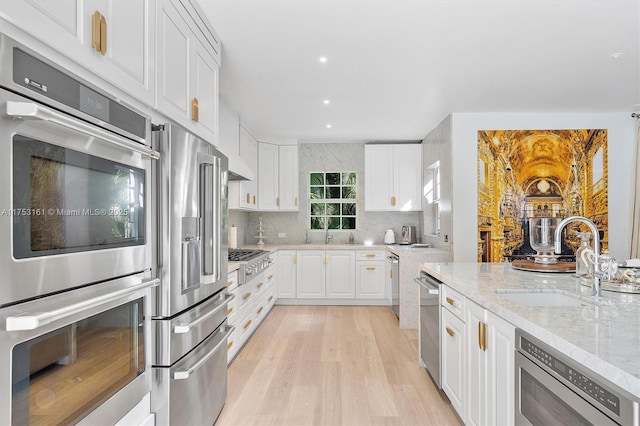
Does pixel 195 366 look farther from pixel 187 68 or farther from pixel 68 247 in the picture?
pixel 187 68

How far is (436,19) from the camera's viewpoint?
229 cm

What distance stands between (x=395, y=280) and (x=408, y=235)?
1.25 meters

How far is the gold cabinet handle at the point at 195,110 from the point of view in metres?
2.07

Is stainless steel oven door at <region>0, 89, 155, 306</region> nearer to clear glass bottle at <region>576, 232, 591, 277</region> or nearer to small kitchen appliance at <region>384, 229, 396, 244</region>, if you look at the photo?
clear glass bottle at <region>576, 232, 591, 277</region>

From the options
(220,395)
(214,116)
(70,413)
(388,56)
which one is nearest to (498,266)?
(388,56)

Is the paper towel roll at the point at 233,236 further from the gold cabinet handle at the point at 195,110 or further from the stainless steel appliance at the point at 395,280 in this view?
the gold cabinet handle at the point at 195,110

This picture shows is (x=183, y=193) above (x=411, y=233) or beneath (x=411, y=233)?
above

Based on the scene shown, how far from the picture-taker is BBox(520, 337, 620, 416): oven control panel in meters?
0.94

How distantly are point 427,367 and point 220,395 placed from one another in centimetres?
161

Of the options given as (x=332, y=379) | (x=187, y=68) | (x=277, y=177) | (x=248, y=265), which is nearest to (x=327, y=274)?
(x=277, y=177)

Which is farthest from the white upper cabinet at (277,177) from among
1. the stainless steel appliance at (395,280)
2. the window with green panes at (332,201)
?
the stainless steel appliance at (395,280)

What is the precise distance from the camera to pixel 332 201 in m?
6.18

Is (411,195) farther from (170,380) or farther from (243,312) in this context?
(170,380)

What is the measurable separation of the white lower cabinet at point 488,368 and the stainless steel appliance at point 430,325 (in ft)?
1.77
